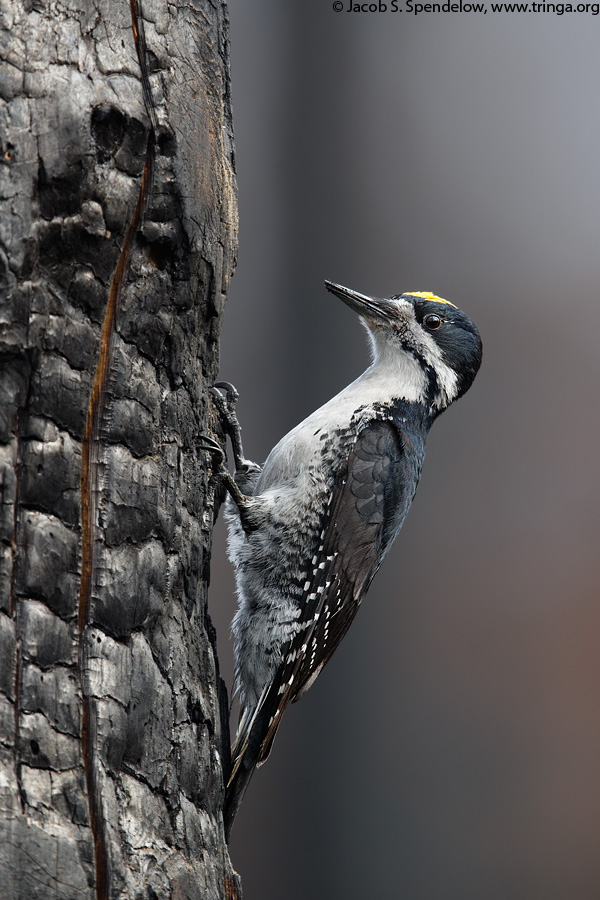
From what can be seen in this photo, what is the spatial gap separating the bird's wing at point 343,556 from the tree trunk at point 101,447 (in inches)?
26.5

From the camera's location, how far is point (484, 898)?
4.06 metres

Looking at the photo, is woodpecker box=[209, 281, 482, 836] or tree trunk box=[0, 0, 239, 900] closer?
tree trunk box=[0, 0, 239, 900]

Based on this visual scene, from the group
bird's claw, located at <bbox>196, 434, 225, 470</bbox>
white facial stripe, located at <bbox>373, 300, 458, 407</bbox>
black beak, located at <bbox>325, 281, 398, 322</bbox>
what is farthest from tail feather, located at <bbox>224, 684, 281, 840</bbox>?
black beak, located at <bbox>325, 281, 398, 322</bbox>

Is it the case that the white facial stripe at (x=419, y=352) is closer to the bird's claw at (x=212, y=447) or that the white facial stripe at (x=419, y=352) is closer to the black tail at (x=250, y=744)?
the bird's claw at (x=212, y=447)

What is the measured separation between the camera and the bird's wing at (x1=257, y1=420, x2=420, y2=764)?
2.43m

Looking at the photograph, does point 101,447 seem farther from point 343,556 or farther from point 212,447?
point 343,556

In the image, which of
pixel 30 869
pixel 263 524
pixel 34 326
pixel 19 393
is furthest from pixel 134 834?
pixel 263 524

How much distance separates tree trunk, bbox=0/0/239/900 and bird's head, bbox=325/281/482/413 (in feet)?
4.04

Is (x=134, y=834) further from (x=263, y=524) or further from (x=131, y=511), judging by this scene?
(x=263, y=524)

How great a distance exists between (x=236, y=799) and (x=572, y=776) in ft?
8.75

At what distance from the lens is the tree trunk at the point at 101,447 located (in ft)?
4.67

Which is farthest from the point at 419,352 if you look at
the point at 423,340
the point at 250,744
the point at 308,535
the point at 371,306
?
the point at 250,744

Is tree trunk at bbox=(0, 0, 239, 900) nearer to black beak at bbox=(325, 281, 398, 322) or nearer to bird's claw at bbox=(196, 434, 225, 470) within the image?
bird's claw at bbox=(196, 434, 225, 470)

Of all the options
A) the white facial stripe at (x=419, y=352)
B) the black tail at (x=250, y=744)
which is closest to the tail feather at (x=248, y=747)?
the black tail at (x=250, y=744)
